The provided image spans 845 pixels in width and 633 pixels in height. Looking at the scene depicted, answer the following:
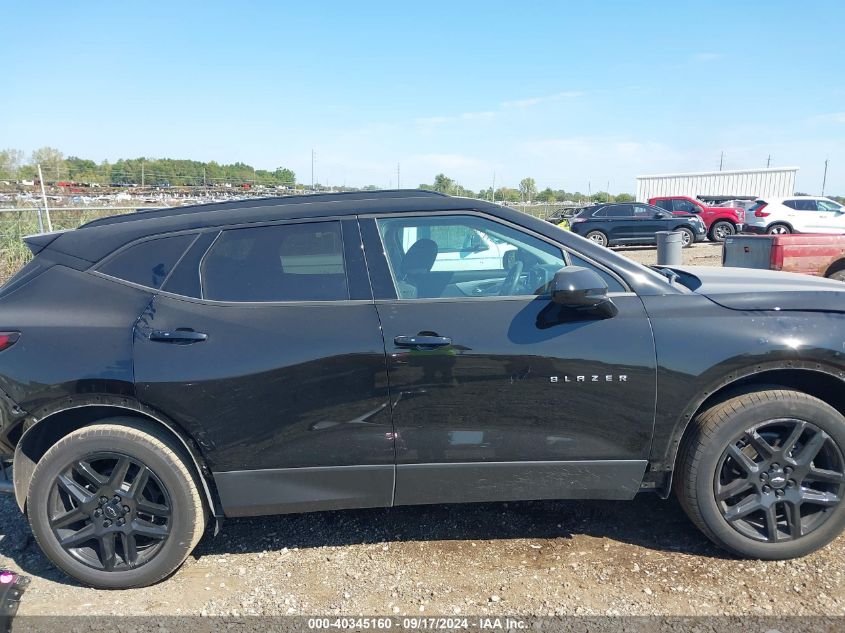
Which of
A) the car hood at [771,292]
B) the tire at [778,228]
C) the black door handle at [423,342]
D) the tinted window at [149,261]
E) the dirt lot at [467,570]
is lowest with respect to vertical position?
the dirt lot at [467,570]

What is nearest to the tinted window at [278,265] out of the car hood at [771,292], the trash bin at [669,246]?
the car hood at [771,292]

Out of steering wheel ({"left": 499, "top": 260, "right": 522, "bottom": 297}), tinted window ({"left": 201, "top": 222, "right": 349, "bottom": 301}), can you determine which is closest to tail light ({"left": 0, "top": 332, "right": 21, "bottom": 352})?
tinted window ({"left": 201, "top": 222, "right": 349, "bottom": 301})

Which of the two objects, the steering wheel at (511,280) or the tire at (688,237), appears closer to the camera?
the steering wheel at (511,280)

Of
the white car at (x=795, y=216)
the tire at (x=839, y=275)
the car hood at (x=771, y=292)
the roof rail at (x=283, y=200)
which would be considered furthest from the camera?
the white car at (x=795, y=216)

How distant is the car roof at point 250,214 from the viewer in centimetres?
299

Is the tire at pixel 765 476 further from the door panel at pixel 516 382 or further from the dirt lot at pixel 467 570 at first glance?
the door panel at pixel 516 382

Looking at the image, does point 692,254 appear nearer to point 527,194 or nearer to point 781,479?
point 781,479

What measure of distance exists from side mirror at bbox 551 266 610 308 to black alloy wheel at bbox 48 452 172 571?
204cm

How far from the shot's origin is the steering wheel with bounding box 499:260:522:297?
9.59 feet

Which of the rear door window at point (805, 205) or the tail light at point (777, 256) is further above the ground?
the rear door window at point (805, 205)

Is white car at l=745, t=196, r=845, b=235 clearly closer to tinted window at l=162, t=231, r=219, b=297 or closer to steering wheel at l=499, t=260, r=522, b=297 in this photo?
steering wheel at l=499, t=260, r=522, b=297

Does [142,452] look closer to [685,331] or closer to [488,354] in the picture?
[488,354]

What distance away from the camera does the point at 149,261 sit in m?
2.94

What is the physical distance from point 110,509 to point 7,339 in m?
0.92
